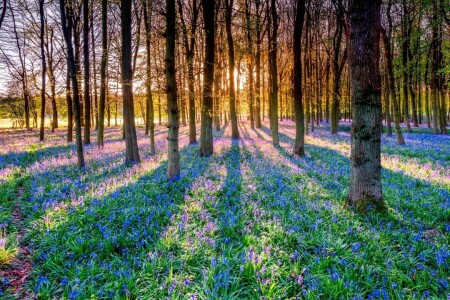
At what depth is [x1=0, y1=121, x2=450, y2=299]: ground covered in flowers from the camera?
3.47m

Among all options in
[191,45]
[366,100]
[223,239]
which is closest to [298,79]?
[191,45]

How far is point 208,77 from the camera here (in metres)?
13.7

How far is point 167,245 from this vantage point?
4.44m

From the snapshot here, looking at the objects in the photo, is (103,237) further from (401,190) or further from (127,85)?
(127,85)

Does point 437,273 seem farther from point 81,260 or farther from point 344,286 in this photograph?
point 81,260

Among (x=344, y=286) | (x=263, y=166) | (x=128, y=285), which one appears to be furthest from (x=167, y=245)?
(x=263, y=166)

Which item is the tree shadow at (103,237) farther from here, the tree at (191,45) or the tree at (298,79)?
the tree at (298,79)

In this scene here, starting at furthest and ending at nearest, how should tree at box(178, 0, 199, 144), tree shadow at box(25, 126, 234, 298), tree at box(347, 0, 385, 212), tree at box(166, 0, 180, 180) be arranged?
tree at box(178, 0, 199, 144) → tree at box(166, 0, 180, 180) → tree at box(347, 0, 385, 212) → tree shadow at box(25, 126, 234, 298)

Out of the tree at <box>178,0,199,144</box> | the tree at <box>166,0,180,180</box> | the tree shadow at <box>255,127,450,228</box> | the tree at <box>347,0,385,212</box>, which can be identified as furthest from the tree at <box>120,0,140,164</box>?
the tree at <box>347,0,385,212</box>

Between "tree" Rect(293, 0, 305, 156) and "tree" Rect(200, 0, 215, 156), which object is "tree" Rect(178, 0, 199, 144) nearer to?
"tree" Rect(200, 0, 215, 156)

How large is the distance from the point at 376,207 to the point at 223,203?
357 centimetres

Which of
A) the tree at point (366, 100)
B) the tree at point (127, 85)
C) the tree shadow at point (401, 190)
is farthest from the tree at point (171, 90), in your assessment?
the tree at point (366, 100)

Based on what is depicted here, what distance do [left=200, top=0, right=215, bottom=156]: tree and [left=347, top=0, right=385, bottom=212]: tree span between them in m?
7.57

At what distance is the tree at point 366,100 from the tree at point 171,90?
5532mm
